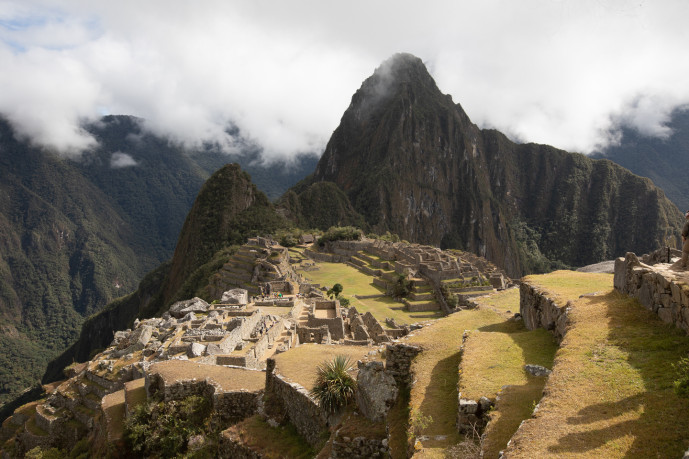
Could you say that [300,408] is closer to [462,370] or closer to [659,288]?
[462,370]

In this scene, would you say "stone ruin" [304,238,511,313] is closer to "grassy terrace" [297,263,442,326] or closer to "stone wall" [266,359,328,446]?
"grassy terrace" [297,263,442,326]

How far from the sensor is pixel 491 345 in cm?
992

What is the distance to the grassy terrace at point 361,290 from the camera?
4647cm

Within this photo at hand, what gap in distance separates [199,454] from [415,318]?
36853 mm

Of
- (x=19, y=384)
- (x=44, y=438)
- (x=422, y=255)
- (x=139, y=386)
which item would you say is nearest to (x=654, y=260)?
(x=139, y=386)

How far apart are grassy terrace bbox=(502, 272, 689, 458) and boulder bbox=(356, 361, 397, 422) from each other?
3.33 m

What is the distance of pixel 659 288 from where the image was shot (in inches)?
328

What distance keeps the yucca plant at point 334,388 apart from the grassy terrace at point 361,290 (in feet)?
90.7

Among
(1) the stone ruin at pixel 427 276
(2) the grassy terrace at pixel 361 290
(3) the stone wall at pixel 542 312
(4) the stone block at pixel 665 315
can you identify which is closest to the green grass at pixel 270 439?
(3) the stone wall at pixel 542 312

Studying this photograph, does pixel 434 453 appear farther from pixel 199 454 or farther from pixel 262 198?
pixel 262 198

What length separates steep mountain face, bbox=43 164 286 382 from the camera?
93688 millimetres

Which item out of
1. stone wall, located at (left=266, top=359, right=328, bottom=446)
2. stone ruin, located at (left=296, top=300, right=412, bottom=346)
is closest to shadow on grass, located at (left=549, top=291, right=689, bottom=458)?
stone wall, located at (left=266, top=359, right=328, bottom=446)

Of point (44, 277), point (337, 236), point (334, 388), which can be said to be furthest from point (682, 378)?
point (44, 277)

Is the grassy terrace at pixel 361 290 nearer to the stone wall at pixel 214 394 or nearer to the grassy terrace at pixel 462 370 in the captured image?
the stone wall at pixel 214 394
